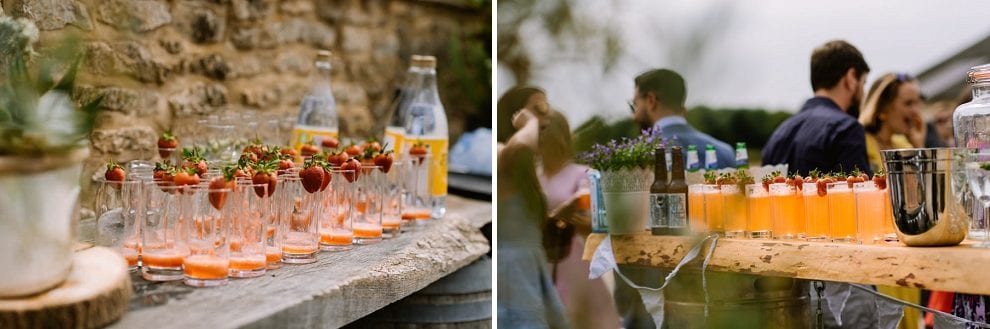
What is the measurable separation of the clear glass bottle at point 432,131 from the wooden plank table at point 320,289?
0.17 metres

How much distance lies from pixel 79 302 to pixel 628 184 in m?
1.36

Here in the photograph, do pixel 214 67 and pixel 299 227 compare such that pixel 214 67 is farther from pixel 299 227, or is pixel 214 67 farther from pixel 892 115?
pixel 892 115

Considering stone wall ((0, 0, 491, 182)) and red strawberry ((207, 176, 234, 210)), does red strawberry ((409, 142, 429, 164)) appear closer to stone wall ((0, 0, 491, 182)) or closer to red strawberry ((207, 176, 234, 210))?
stone wall ((0, 0, 491, 182))

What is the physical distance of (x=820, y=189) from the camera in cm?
202

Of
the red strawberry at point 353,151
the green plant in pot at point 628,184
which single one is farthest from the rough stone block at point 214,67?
the green plant in pot at point 628,184

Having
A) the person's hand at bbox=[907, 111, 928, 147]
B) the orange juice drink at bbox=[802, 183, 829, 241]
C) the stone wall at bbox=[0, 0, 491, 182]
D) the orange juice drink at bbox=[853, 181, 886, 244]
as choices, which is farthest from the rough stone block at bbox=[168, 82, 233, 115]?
the person's hand at bbox=[907, 111, 928, 147]

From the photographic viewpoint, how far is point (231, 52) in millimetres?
2898

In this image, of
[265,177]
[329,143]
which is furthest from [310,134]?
[265,177]

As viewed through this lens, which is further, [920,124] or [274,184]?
[920,124]

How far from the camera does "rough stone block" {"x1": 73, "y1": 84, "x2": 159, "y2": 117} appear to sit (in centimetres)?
235

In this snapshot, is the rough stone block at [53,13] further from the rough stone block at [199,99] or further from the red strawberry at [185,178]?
the red strawberry at [185,178]

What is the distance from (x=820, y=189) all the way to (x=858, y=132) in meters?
0.51

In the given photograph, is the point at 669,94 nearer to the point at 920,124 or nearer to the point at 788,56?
the point at 788,56

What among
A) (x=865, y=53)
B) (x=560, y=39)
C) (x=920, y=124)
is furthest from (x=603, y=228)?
(x=920, y=124)
